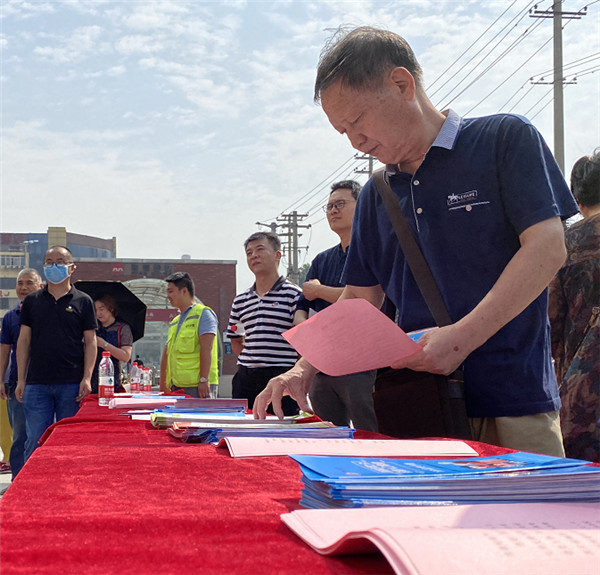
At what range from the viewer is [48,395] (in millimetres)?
5453

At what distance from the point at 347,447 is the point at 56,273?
4.64 m

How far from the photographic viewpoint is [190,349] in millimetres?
6266

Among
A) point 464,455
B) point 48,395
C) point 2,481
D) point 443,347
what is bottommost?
point 2,481

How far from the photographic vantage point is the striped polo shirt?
4.84 meters

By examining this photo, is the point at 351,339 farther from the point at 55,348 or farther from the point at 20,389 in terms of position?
the point at 20,389

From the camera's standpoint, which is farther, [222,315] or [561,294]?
[222,315]

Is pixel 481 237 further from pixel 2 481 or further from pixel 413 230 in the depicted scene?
pixel 2 481

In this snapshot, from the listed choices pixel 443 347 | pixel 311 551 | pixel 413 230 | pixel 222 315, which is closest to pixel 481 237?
pixel 413 230

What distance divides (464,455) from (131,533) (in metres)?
0.69

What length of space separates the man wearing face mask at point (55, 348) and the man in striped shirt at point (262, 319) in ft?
4.22

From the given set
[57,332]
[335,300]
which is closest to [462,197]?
[335,300]

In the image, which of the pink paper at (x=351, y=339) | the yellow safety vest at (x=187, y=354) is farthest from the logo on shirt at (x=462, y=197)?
the yellow safety vest at (x=187, y=354)

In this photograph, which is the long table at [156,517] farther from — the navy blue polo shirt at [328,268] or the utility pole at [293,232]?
the utility pole at [293,232]

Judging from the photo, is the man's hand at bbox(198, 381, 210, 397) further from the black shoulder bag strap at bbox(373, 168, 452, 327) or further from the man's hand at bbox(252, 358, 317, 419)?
the black shoulder bag strap at bbox(373, 168, 452, 327)
